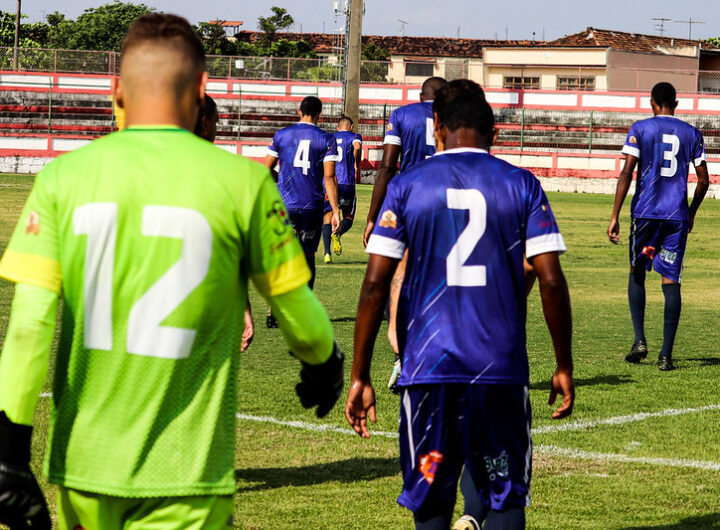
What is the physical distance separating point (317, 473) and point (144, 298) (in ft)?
12.3

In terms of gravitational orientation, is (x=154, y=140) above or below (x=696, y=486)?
above

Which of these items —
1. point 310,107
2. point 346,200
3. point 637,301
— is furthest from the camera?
point 346,200

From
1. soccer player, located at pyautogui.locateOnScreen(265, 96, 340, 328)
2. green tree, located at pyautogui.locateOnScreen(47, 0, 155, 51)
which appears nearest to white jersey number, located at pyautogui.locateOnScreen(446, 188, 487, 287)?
soccer player, located at pyautogui.locateOnScreen(265, 96, 340, 328)

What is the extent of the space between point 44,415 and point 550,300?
4427 millimetres

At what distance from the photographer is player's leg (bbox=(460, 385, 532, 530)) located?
3.99 metres

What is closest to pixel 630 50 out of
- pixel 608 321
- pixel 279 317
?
pixel 608 321

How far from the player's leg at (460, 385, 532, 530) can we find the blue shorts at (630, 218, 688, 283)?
6157 mm

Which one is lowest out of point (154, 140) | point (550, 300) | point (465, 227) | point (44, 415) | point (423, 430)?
point (44, 415)

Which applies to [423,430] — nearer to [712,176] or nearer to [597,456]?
[597,456]

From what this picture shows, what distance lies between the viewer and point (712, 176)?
128 feet

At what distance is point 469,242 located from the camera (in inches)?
158

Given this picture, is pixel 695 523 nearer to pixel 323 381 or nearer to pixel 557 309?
pixel 557 309

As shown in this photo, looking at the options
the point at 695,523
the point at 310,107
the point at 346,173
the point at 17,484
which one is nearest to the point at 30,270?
the point at 17,484

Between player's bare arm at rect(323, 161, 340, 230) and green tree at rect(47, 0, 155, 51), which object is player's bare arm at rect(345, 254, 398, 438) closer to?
player's bare arm at rect(323, 161, 340, 230)
